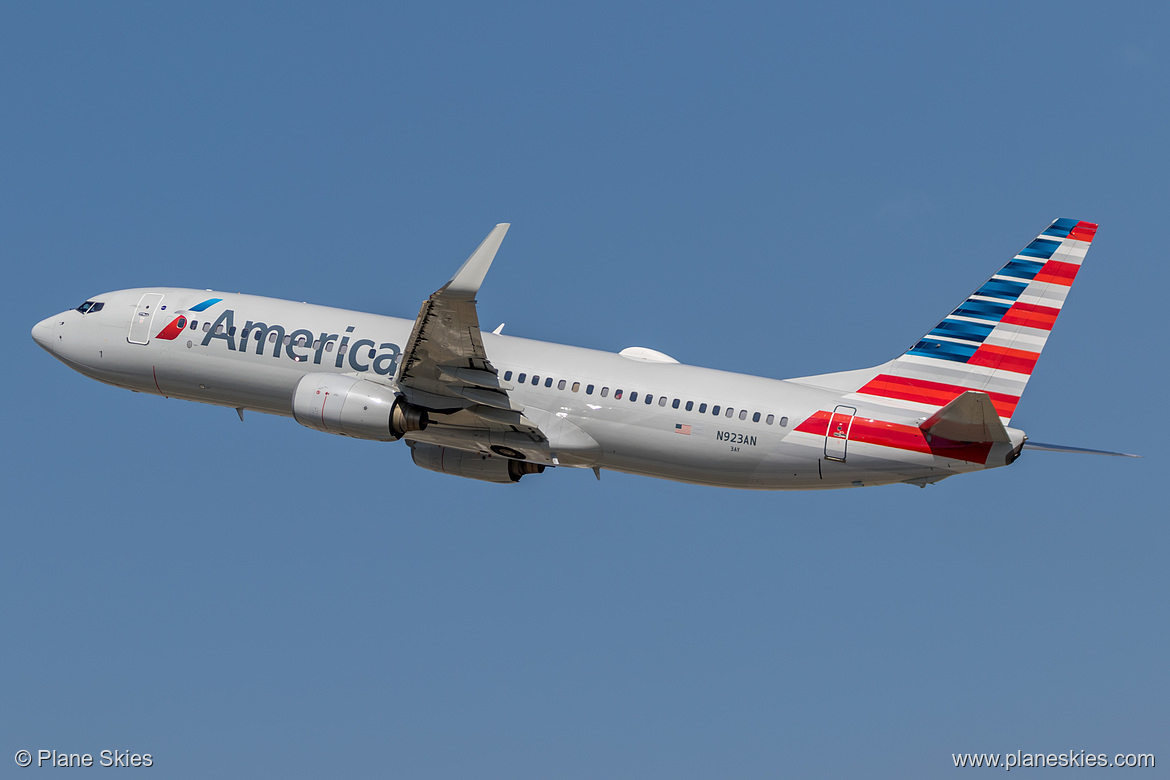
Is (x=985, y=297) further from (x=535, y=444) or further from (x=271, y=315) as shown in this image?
(x=271, y=315)

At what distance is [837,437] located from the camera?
1615 inches

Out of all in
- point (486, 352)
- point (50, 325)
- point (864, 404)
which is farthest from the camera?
point (50, 325)

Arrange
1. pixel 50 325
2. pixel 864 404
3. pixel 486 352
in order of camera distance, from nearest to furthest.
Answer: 1. pixel 864 404
2. pixel 486 352
3. pixel 50 325

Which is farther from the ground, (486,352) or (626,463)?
(486,352)

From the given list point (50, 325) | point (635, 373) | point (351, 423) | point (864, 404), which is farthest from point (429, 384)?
point (50, 325)

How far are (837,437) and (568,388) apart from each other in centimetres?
865

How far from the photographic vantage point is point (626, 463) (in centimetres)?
4347

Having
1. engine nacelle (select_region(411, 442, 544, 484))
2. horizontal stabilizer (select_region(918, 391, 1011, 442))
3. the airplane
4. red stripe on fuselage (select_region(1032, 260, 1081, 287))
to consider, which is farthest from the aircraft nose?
red stripe on fuselage (select_region(1032, 260, 1081, 287))

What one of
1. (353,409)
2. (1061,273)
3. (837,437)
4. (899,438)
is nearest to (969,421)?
(899,438)

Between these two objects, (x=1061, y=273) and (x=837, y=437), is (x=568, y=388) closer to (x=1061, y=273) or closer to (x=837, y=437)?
(x=837, y=437)

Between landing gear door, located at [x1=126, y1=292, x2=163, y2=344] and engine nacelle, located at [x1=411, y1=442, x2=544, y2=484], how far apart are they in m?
10.4

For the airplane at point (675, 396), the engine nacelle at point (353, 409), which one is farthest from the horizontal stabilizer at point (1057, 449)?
the engine nacelle at point (353, 409)

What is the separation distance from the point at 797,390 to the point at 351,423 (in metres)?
13.9

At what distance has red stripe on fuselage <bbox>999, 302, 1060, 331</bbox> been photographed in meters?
41.8
